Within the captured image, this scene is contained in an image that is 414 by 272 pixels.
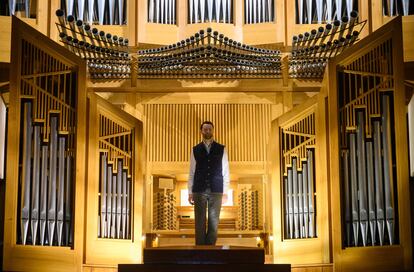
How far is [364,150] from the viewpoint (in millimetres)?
5949

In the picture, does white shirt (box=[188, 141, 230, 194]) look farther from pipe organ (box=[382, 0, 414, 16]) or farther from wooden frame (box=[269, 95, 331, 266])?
pipe organ (box=[382, 0, 414, 16])

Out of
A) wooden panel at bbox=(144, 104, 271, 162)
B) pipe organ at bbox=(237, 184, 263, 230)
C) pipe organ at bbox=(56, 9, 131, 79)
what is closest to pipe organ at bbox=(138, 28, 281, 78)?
pipe organ at bbox=(56, 9, 131, 79)

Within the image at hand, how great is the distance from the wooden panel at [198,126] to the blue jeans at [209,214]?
1.55 meters

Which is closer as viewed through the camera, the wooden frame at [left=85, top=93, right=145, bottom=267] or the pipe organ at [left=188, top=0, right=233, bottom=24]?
the wooden frame at [left=85, top=93, right=145, bottom=267]

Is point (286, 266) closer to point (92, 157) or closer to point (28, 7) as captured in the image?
point (92, 157)

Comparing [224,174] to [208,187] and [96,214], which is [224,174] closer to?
[208,187]

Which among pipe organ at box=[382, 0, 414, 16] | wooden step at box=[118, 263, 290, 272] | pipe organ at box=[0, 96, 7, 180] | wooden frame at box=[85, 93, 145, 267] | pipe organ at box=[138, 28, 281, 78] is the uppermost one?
pipe organ at box=[382, 0, 414, 16]

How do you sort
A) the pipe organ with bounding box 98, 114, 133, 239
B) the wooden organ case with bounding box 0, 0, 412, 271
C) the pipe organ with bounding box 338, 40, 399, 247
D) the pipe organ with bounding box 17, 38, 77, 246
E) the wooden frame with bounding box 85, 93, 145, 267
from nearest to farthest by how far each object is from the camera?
the pipe organ with bounding box 338, 40, 399, 247, the wooden organ case with bounding box 0, 0, 412, 271, the pipe organ with bounding box 17, 38, 77, 246, the wooden frame with bounding box 85, 93, 145, 267, the pipe organ with bounding box 98, 114, 133, 239

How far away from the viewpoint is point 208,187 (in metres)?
6.95

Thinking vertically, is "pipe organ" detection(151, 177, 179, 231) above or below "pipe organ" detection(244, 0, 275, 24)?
below

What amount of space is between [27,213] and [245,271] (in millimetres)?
1868

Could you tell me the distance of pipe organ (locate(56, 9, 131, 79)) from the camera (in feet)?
26.7

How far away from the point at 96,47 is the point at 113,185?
1934 mm

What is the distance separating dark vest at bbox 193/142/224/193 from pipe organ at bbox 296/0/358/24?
2546mm
